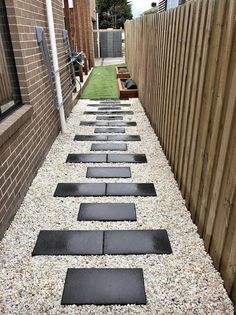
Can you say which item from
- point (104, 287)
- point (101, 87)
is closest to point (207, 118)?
point (104, 287)

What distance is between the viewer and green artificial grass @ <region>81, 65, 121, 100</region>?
7.93 metres

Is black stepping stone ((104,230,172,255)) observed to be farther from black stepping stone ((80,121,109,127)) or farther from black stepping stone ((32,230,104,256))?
black stepping stone ((80,121,109,127))

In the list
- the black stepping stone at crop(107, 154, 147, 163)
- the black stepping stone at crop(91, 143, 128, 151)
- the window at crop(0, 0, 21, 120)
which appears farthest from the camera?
the black stepping stone at crop(91, 143, 128, 151)

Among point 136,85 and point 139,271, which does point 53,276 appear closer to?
point 139,271

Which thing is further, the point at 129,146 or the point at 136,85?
the point at 136,85

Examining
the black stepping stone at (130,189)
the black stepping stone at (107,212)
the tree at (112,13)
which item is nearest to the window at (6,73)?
the black stepping stone at (107,212)

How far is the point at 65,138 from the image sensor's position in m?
4.66

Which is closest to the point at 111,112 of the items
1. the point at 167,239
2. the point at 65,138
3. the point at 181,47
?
the point at 65,138

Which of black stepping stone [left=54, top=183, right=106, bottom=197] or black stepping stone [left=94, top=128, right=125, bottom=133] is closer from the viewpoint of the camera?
black stepping stone [left=54, top=183, right=106, bottom=197]

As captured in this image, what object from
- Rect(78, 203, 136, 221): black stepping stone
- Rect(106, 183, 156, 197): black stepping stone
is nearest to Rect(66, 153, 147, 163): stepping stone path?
Rect(106, 183, 156, 197): black stepping stone

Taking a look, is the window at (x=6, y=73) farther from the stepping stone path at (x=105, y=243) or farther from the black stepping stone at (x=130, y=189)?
the black stepping stone at (x=130, y=189)

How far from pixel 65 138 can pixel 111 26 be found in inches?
1176

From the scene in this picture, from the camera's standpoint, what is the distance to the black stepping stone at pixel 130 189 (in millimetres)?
3008

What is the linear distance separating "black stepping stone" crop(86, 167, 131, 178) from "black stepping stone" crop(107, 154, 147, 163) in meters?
0.24
